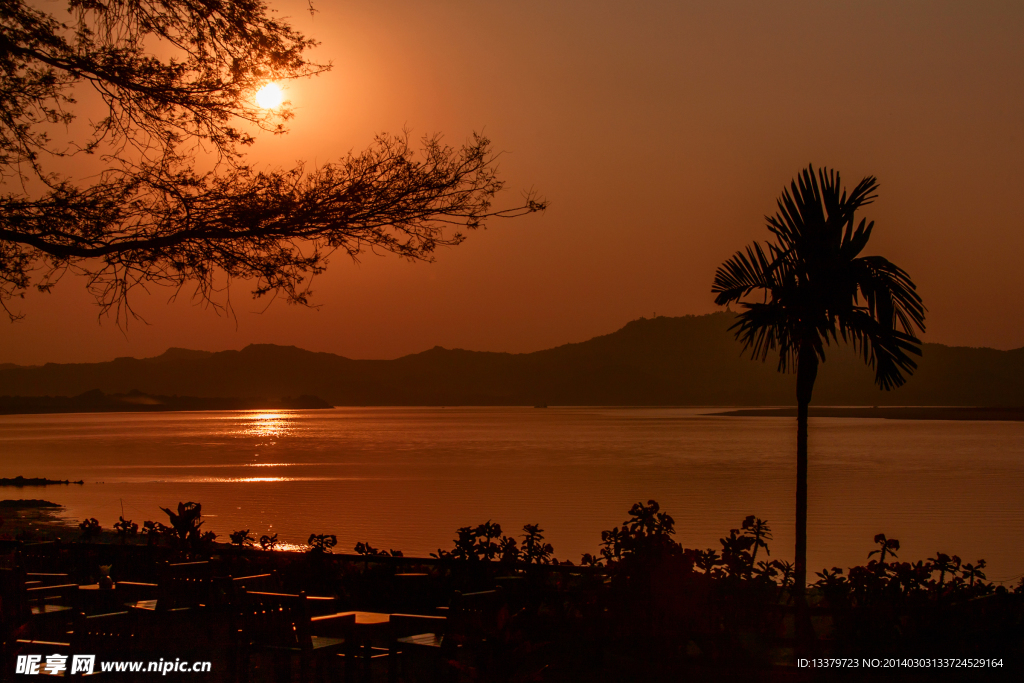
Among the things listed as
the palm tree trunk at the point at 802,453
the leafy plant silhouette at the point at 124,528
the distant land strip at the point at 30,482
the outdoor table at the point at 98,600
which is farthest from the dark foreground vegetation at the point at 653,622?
the distant land strip at the point at 30,482

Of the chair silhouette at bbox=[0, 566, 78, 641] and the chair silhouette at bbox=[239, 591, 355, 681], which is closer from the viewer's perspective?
the chair silhouette at bbox=[0, 566, 78, 641]

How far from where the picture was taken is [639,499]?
102 ft

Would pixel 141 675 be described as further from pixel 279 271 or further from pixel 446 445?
pixel 446 445

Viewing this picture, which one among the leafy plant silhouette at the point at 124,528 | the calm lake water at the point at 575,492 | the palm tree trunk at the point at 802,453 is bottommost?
the calm lake water at the point at 575,492

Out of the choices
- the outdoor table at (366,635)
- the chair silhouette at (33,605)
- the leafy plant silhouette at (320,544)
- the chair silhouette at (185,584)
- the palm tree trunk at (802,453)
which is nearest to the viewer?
the chair silhouette at (33,605)

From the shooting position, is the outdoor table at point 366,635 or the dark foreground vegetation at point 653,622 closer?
the dark foreground vegetation at point 653,622

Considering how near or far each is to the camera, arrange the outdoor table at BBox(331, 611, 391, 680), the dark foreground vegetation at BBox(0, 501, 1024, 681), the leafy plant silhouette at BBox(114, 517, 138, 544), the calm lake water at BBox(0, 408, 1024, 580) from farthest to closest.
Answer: the calm lake water at BBox(0, 408, 1024, 580) < the leafy plant silhouette at BBox(114, 517, 138, 544) < the outdoor table at BBox(331, 611, 391, 680) < the dark foreground vegetation at BBox(0, 501, 1024, 681)

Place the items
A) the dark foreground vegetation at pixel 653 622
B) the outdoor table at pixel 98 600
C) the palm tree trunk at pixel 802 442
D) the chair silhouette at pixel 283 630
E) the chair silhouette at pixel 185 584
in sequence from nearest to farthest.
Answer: the chair silhouette at pixel 283 630, the dark foreground vegetation at pixel 653 622, the palm tree trunk at pixel 802 442, the outdoor table at pixel 98 600, the chair silhouette at pixel 185 584

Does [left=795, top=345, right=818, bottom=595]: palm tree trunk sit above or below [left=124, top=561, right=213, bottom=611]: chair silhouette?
above

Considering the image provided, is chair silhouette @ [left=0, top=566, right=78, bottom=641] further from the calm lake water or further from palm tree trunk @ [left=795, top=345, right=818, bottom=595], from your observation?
the calm lake water

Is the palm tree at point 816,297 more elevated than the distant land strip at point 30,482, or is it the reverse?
the palm tree at point 816,297

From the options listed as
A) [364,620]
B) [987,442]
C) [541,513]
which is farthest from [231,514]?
[987,442]

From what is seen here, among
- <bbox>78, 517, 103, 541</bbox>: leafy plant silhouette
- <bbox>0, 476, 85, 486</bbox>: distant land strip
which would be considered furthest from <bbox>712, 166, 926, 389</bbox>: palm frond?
<bbox>0, 476, 85, 486</bbox>: distant land strip

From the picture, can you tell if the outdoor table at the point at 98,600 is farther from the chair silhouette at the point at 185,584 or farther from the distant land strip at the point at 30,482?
the distant land strip at the point at 30,482
